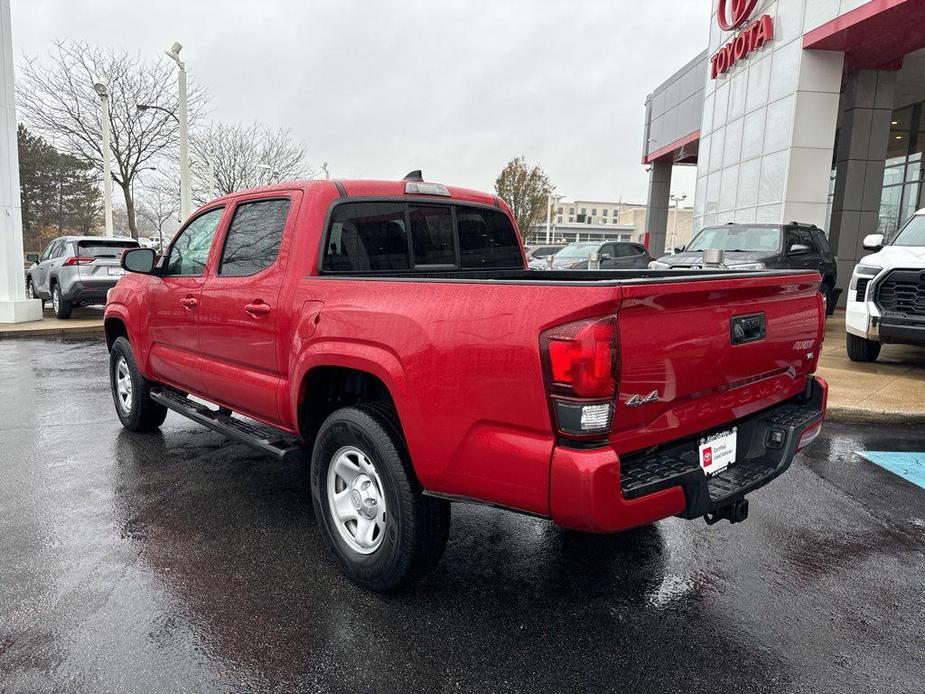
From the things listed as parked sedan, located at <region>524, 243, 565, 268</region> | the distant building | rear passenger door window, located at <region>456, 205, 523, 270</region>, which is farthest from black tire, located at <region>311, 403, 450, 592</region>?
the distant building

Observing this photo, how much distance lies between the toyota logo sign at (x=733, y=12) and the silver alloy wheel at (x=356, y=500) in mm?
16498

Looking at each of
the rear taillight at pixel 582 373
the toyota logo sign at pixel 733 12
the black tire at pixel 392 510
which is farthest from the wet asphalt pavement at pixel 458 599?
the toyota logo sign at pixel 733 12

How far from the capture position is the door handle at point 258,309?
3.59 m

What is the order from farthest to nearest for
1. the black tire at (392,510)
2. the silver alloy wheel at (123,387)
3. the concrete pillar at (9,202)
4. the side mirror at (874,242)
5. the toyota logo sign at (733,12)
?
the toyota logo sign at (733,12)
the concrete pillar at (9,202)
the side mirror at (874,242)
the silver alloy wheel at (123,387)
the black tire at (392,510)

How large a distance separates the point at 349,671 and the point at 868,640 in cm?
211

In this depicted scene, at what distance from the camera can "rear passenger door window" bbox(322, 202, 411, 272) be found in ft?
11.8

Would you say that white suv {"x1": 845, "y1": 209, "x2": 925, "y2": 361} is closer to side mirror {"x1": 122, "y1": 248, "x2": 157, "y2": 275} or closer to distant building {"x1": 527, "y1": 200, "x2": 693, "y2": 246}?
side mirror {"x1": 122, "y1": 248, "x2": 157, "y2": 275}

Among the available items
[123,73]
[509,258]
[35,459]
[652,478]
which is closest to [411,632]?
[652,478]

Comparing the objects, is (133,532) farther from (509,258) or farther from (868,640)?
(868,640)

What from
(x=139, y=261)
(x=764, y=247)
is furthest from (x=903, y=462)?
(x=764, y=247)

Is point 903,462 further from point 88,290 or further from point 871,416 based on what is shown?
point 88,290

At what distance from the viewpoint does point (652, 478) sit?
2492 millimetres

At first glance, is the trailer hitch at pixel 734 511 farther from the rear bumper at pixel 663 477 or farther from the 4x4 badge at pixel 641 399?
the 4x4 badge at pixel 641 399

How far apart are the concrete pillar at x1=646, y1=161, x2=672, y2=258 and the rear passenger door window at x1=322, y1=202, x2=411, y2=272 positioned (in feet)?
94.4
